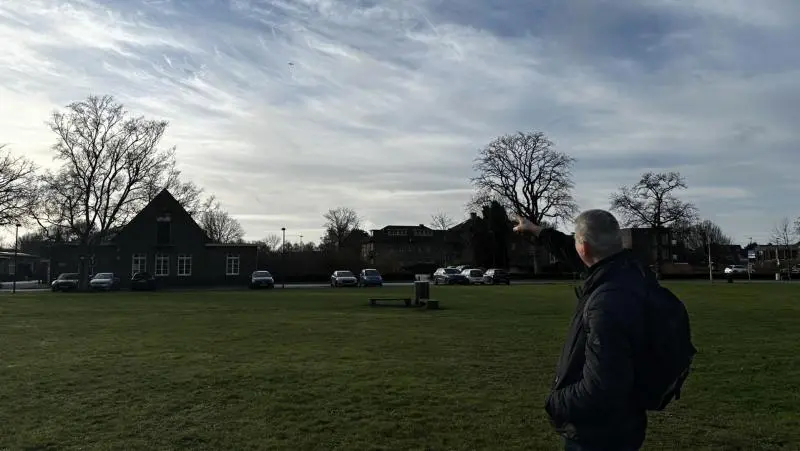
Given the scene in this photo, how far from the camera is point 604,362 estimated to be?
9.00 ft

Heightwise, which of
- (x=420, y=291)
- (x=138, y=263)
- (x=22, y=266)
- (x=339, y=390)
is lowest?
(x=339, y=390)

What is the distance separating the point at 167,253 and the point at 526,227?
65858mm

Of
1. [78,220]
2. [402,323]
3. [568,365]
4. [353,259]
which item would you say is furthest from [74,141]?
[568,365]

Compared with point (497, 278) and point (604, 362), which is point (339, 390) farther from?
point (497, 278)

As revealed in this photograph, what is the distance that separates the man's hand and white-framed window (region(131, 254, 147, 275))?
65917 millimetres

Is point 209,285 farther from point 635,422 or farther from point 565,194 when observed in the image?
point 635,422

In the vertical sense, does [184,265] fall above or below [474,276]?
above

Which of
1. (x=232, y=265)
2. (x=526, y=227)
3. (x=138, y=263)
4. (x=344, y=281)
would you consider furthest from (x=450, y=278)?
(x=526, y=227)

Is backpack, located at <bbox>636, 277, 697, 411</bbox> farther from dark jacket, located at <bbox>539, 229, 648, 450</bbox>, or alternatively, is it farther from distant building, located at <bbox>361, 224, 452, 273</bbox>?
distant building, located at <bbox>361, 224, 452, 273</bbox>

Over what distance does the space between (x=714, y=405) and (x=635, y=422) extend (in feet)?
18.2

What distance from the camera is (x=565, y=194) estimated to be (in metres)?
68.5

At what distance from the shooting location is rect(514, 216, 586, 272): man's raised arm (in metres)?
4.02

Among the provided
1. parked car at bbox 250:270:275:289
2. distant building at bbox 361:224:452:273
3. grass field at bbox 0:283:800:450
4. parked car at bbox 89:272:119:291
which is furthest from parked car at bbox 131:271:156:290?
distant building at bbox 361:224:452:273

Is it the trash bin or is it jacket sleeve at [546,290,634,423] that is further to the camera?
the trash bin
